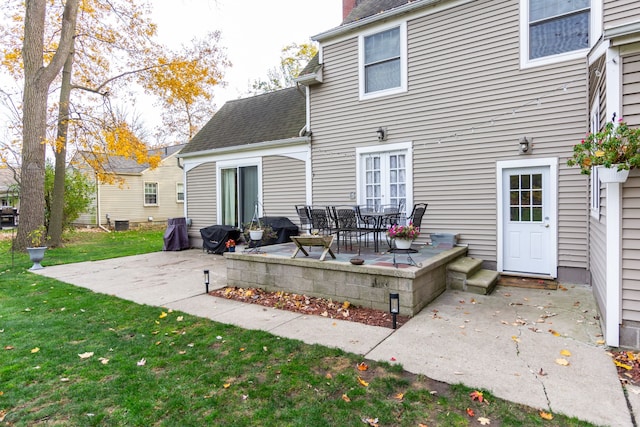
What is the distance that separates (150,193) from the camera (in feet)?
69.2

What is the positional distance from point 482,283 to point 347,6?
8707mm

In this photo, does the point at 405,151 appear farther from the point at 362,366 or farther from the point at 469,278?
the point at 362,366

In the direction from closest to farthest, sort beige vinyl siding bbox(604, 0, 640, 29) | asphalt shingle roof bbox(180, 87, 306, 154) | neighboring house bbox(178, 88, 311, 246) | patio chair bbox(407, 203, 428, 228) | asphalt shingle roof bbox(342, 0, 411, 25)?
beige vinyl siding bbox(604, 0, 640, 29), patio chair bbox(407, 203, 428, 228), asphalt shingle roof bbox(342, 0, 411, 25), neighboring house bbox(178, 88, 311, 246), asphalt shingle roof bbox(180, 87, 306, 154)

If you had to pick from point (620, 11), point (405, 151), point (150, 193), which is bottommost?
point (150, 193)

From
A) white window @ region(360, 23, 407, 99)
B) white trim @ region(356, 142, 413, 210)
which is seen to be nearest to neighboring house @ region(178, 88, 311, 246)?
white trim @ region(356, 142, 413, 210)

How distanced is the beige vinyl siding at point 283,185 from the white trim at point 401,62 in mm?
2414

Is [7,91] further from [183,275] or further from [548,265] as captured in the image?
[548,265]

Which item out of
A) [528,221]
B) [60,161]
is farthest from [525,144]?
[60,161]

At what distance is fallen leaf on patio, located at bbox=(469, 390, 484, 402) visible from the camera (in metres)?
2.68

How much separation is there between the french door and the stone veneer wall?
426 cm

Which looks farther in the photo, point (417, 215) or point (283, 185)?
point (283, 185)

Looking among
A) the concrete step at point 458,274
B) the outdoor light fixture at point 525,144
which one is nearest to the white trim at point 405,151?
the concrete step at point 458,274

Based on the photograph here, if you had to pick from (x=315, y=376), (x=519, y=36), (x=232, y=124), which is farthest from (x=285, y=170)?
(x=315, y=376)

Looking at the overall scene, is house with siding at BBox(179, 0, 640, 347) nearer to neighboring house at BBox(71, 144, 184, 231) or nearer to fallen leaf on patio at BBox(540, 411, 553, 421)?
fallen leaf on patio at BBox(540, 411, 553, 421)
